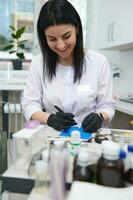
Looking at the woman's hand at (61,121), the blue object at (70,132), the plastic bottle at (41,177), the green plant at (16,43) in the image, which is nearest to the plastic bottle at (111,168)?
the plastic bottle at (41,177)

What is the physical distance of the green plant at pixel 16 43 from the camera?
2979 mm

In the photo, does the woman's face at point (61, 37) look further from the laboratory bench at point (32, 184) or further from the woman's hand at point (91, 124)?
the laboratory bench at point (32, 184)

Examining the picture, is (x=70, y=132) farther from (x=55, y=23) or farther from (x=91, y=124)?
(x=55, y=23)

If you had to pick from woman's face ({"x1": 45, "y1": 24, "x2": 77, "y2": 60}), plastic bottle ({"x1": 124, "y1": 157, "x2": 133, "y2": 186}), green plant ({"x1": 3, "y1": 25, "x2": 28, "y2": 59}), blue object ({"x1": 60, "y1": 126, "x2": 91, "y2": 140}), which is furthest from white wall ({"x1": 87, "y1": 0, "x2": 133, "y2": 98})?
plastic bottle ({"x1": 124, "y1": 157, "x2": 133, "y2": 186})

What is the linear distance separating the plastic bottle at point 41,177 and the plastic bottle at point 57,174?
0.03 meters

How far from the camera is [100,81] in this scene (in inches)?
55.3

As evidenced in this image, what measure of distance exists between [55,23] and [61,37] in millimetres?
67

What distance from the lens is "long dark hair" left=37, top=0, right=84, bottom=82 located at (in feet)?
3.92

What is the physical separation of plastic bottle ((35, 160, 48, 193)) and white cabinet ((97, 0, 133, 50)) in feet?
5.99

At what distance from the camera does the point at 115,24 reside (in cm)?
268

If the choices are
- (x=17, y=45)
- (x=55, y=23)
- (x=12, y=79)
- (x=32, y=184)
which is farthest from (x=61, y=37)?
(x=17, y=45)

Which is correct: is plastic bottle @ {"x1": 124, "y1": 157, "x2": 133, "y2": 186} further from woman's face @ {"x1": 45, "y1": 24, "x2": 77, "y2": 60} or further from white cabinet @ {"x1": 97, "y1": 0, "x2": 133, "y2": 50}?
white cabinet @ {"x1": 97, "y1": 0, "x2": 133, "y2": 50}

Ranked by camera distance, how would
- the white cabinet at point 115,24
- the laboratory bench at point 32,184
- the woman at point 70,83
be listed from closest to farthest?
the laboratory bench at point 32,184
the woman at point 70,83
the white cabinet at point 115,24

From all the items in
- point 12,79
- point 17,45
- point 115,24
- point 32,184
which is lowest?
point 32,184
